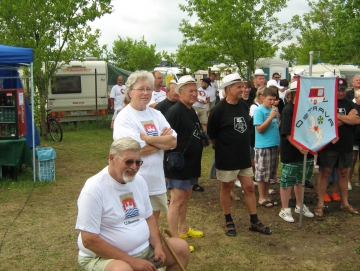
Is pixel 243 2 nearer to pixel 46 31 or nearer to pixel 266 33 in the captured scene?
pixel 266 33

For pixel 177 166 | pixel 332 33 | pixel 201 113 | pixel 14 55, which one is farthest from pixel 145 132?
pixel 332 33

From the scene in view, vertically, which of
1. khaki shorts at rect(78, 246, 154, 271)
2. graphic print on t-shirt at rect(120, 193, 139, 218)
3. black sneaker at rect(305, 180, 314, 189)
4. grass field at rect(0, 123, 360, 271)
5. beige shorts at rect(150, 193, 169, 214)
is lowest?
grass field at rect(0, 123, 360, 271)

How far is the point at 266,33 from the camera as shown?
17.3 meters

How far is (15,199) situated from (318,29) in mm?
25562

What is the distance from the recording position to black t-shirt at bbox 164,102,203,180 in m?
4.60

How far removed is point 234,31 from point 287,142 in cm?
1167

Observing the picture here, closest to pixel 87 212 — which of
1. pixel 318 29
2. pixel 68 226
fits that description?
pixel 68 226

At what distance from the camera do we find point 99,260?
10.2ft

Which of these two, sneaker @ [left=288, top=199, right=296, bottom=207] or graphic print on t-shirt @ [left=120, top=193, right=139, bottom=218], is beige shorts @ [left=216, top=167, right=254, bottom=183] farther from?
graphic print on t-shirt @ [left=120, top=193, right=139, bottom=218]

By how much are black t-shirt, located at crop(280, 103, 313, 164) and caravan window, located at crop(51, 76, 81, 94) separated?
38.3 feet

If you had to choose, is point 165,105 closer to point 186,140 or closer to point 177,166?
point 186,140

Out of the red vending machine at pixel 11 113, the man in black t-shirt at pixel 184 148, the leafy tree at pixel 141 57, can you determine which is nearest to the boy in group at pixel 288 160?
the man in black t-shirt at pixel 184 148

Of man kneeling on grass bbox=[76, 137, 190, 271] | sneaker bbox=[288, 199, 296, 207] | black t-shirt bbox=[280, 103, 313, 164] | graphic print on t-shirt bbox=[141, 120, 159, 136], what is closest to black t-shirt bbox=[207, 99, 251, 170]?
black t-shirt bbox=[280, 103, 313, 164]

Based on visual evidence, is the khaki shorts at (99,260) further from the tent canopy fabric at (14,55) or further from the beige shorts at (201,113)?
the beige shorts at (201,113)
